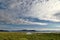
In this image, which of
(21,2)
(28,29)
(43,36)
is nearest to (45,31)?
(43,36)

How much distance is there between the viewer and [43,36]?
1168 millimetres

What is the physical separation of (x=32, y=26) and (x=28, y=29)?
56 mm

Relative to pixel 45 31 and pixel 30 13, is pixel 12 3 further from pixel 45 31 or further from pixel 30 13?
pixel 45 31

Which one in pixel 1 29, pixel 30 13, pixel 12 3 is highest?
pixel 12 3

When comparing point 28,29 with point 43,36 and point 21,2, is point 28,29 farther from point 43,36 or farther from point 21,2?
point 21,2

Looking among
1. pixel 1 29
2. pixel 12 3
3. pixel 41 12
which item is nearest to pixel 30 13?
pixel 41 12

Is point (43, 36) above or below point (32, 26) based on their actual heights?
below

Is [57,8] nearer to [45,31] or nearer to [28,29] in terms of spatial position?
[45,31]

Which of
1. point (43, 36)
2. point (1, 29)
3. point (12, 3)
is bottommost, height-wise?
point (43, 36)

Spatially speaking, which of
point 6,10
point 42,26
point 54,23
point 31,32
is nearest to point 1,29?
point 6,10

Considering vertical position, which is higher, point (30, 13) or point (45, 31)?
point (30, 13)

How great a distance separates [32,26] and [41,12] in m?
0.18

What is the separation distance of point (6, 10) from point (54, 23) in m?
0.55

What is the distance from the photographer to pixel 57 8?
1.16 metres
